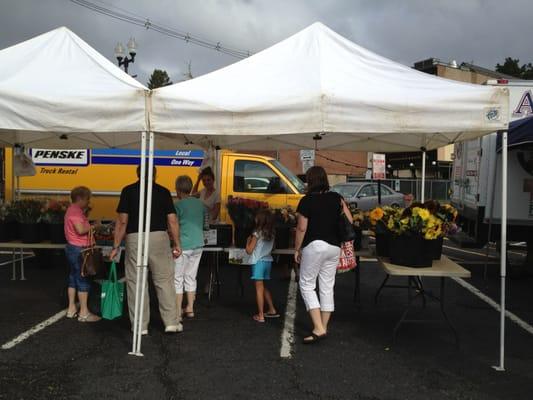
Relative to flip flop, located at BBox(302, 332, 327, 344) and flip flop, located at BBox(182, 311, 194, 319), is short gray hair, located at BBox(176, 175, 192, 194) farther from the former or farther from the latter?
flip flop, located at BBox(302, 332, 327, 344)

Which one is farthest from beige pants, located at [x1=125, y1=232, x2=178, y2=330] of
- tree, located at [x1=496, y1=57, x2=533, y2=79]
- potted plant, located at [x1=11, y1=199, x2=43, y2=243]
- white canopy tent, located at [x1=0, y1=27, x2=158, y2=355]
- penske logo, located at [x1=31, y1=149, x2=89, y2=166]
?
tree, located at [x1=496, y1=57, x2=533, y2=79]

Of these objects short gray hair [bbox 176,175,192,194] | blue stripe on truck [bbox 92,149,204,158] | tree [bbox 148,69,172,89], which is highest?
tree [bbox 148,69,172,89]

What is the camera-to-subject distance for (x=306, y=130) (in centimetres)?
423

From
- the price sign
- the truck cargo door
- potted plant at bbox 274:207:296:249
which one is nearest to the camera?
potted plant at bbox 274:207:296:249

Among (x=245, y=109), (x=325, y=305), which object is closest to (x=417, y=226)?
(x=325, y=305)

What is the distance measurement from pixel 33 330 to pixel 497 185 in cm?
710

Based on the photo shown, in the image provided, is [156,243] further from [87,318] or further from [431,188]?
[431,188]

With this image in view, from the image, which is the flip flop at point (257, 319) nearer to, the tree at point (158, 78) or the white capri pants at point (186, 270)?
the white capri pants at point (186, 270)

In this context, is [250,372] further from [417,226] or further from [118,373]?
[417,226]

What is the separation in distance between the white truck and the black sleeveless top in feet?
13.3

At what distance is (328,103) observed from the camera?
422 cm

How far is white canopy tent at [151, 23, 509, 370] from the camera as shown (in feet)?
13.7

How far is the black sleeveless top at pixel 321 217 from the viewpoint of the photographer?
181 inches

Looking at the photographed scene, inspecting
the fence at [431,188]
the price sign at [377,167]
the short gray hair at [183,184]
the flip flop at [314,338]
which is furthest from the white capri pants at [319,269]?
the fence at [431,188]
